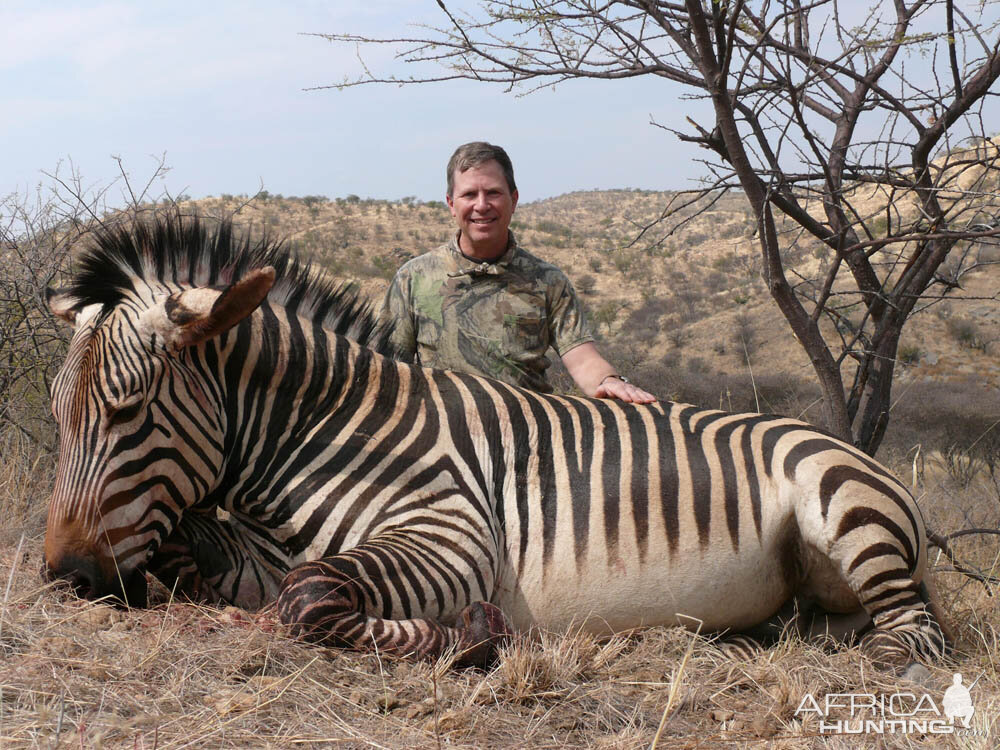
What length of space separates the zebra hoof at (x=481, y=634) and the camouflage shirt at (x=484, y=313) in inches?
90.4

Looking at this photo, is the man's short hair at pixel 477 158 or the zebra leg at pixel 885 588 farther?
the man's short hair at pixel 477 158

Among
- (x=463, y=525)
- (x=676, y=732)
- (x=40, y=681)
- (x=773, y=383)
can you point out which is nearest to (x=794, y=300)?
(x=463, y=525)

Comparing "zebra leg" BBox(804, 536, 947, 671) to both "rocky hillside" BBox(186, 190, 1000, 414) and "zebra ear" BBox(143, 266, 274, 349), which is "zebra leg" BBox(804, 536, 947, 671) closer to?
"rocky hillside" BBox(186, 190, 1000, 414)

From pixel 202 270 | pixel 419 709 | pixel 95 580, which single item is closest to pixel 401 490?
pixel 419 709

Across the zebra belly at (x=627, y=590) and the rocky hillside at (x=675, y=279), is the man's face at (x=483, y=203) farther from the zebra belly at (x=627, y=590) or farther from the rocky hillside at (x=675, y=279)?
the zebra belly at (x=627, y=590)

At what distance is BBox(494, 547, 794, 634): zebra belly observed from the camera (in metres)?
3.37

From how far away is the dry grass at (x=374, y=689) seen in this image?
91.0 inches

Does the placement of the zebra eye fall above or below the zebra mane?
below

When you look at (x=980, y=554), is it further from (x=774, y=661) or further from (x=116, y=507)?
(x=116, y=507)

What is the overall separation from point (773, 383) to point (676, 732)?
15534 mm

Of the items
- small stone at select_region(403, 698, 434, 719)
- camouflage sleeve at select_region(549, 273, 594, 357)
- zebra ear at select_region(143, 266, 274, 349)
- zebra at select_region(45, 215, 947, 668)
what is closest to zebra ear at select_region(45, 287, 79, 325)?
zebra at select_region(45, 215, 947, 668)

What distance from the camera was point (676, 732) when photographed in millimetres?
2643

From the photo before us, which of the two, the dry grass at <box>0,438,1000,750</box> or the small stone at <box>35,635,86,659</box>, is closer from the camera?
the dry grass at <box>0,438,1000,750</box>

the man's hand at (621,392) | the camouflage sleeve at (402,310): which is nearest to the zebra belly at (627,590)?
the man's hand at (621,392)
